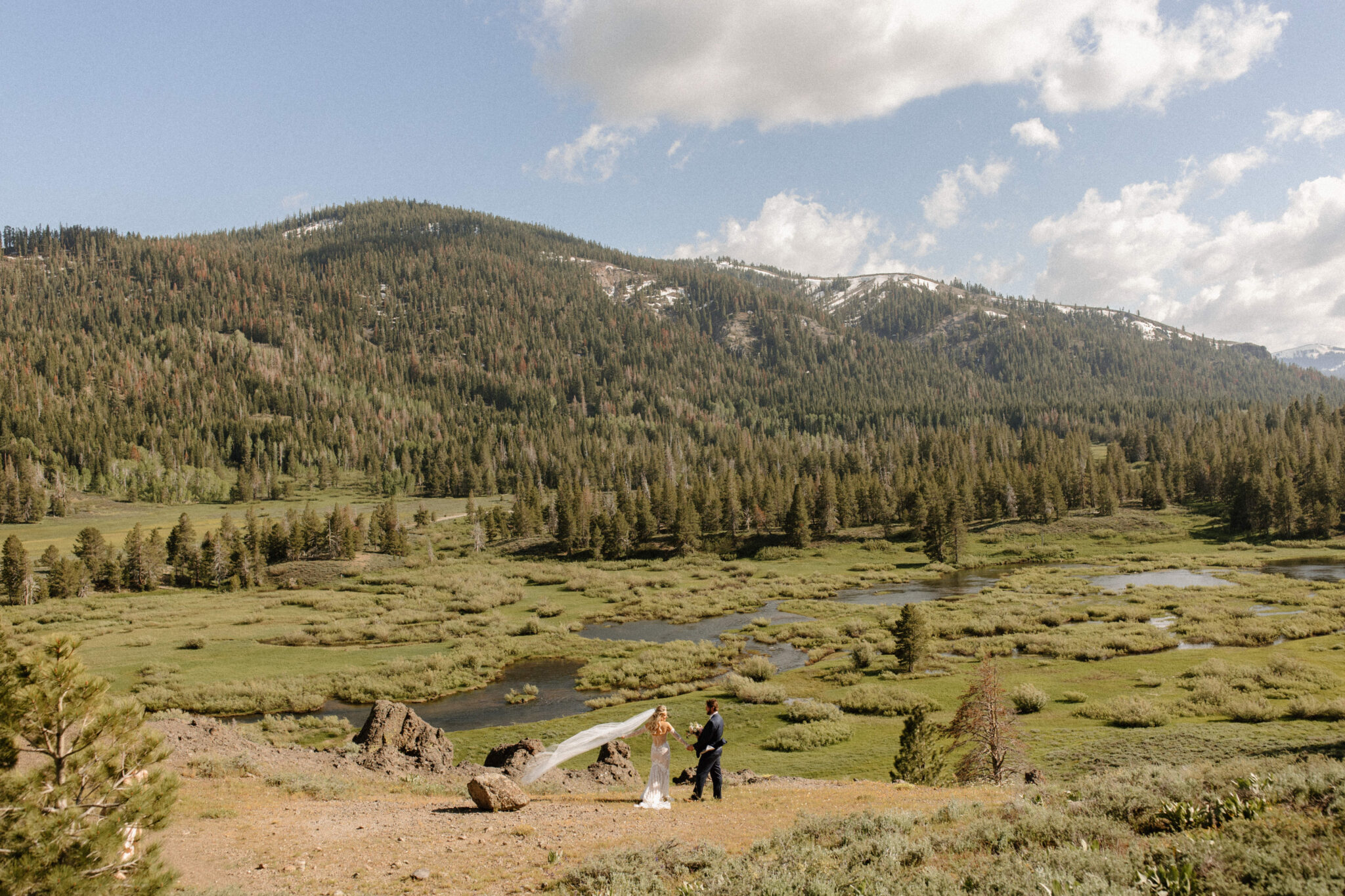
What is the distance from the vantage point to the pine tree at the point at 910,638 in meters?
43.0

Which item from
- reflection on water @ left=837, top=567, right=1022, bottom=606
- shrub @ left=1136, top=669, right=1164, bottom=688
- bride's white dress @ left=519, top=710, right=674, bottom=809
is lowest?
reflection on water @ left=837, top=567, right=1022, bottom=606

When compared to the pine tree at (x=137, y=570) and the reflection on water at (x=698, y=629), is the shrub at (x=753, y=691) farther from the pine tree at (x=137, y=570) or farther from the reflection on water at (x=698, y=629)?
the pine tree at (x=137, y=570)

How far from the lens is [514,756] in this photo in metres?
24.1

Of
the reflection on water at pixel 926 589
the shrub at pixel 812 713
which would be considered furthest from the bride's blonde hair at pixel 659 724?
the reflection on water at pixel 926 589

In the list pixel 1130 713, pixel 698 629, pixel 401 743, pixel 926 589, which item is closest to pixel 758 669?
pixel 698 629

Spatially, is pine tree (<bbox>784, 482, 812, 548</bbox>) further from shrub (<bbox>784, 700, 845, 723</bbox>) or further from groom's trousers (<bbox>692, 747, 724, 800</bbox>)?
groom's trousers (<bbox>692, 747, 724, 800</bbox>)

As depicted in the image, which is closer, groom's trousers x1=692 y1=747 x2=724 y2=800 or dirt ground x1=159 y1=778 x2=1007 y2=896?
dirt ground x1=159 y1=778 x2=1007 y2=896

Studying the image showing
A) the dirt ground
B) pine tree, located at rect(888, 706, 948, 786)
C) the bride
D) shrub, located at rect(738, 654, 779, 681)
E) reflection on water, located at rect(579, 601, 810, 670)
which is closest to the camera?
the dirt ground

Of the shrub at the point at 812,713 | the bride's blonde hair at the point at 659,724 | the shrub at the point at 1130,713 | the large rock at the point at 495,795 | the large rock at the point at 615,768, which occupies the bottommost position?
the shrub at the point at 812,713

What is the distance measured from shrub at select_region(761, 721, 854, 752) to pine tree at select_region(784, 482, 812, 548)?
84.0 m

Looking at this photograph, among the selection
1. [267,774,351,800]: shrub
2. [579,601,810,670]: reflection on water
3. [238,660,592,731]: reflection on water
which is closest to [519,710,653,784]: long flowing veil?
[267,774,351,800]: shrub

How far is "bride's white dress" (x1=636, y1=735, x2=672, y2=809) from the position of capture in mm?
17031

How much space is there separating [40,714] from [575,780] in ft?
55.7

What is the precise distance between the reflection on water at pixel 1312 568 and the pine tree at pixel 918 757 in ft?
250
